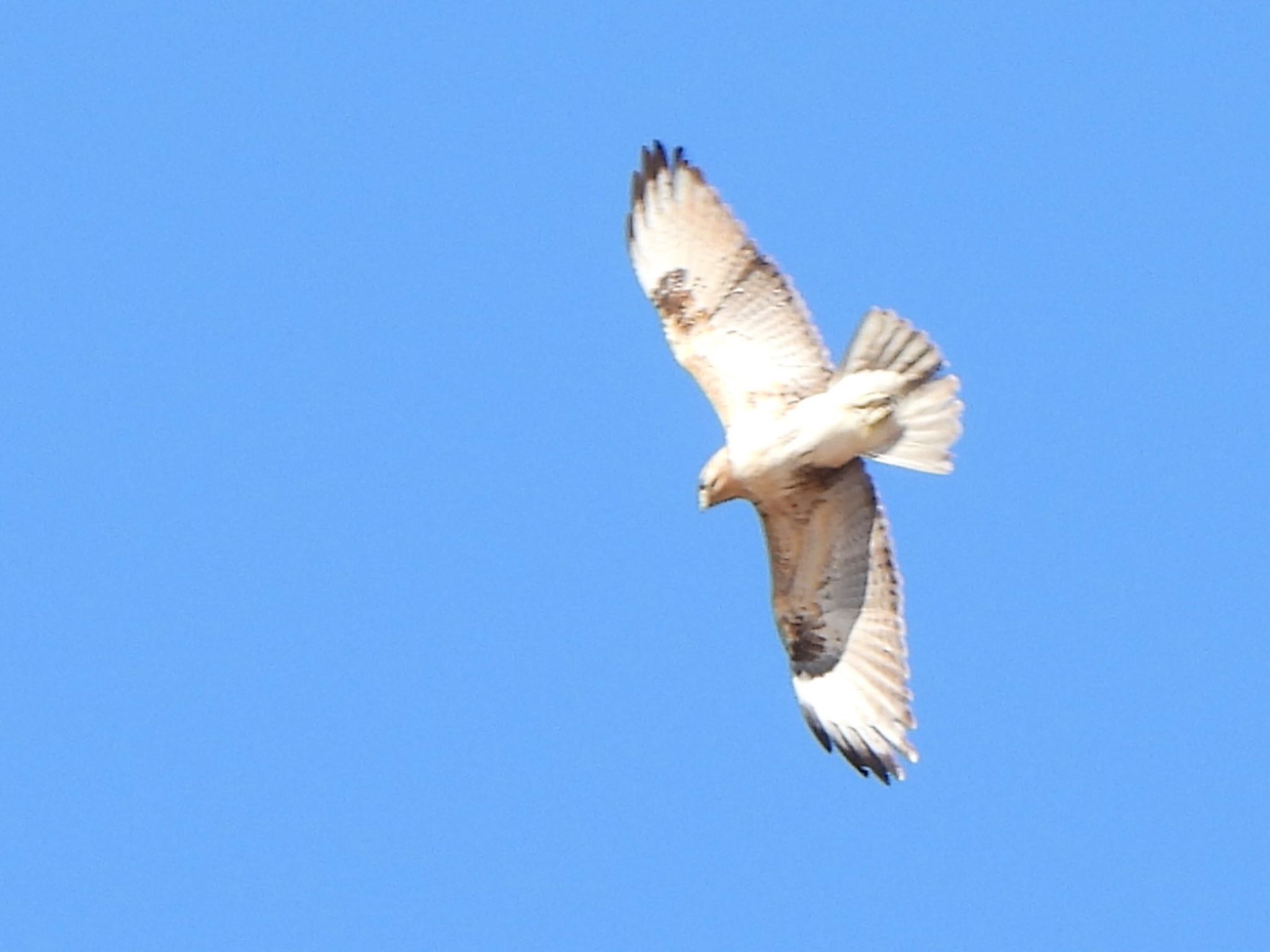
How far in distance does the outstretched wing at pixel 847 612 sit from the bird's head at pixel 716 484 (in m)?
0.18

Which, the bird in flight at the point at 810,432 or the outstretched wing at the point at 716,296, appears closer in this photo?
the bird in flight at the point at 810,432

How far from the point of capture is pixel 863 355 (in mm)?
8367

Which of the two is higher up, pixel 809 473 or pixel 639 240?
pixel 639 240

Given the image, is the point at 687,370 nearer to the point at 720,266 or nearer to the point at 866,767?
the point at 720,266

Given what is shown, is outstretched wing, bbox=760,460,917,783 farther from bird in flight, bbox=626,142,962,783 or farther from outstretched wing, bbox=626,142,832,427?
outstretched wing, bbox=626,142,832,427

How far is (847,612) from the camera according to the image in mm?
8883

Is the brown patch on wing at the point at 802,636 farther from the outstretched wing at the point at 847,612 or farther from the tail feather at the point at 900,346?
the tail feather at the point at 900,346

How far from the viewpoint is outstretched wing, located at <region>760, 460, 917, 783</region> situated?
28.7ft

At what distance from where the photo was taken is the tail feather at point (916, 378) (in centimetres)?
834

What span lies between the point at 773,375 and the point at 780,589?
77 centimetres

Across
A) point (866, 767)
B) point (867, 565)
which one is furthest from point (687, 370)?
point (866, 767)

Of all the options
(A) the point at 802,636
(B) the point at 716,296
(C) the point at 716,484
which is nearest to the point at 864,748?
(A) the point at 802,636

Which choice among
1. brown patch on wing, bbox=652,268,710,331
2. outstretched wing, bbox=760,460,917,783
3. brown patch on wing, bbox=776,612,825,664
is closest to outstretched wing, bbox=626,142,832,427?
brown patch on wing, bbox=652,268,710,331

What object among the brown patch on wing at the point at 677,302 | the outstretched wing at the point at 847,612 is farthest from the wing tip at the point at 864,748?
the brown patch on wing at the point at 677,302
